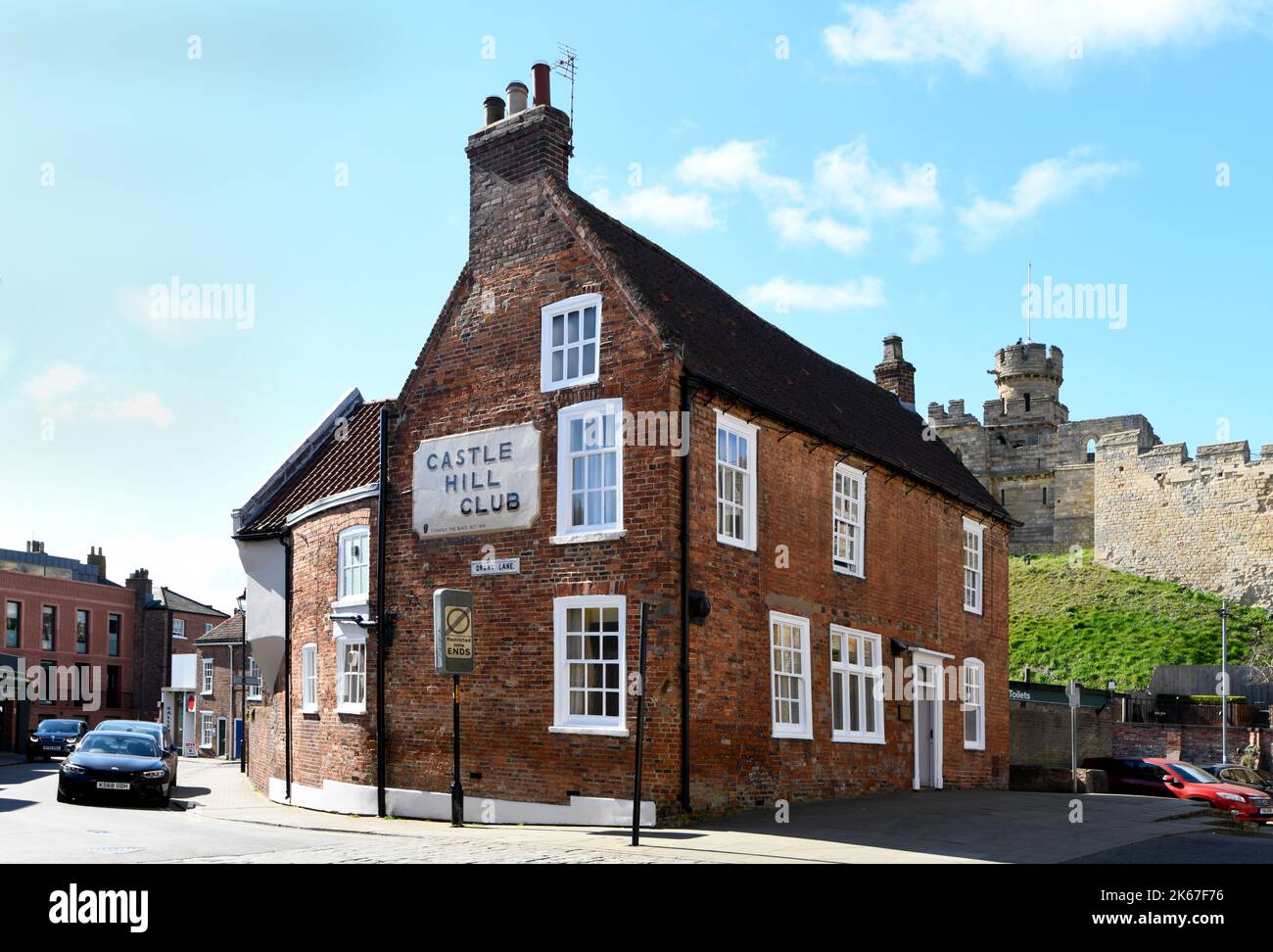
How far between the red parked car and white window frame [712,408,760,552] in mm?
11734

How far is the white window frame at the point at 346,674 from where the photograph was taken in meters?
21.1

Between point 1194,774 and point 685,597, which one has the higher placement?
point 685,597

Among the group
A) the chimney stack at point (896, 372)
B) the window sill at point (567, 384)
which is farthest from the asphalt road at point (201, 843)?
the chimney stack at point (896, 372)

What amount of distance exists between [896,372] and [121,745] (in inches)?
844

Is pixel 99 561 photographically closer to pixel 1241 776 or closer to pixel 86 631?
pixel 86 631

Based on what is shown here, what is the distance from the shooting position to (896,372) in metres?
32.8

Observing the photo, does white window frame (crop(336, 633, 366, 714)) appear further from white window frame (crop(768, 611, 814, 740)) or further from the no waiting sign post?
white window frame (crop(768, 611, 814, 740))

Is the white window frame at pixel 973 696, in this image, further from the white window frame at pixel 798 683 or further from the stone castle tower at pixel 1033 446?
the stone castle tower at pixel 1033 446

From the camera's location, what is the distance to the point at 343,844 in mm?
14594

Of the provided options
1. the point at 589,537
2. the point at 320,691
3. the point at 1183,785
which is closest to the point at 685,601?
the point at 589,537

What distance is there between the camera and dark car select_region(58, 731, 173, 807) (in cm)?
2136

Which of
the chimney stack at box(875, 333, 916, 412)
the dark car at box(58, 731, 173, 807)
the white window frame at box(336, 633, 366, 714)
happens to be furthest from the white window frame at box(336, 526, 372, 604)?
the chimney stack at box(875, 333, 916, 412)

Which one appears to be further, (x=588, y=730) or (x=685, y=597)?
(x=588, y=730)
